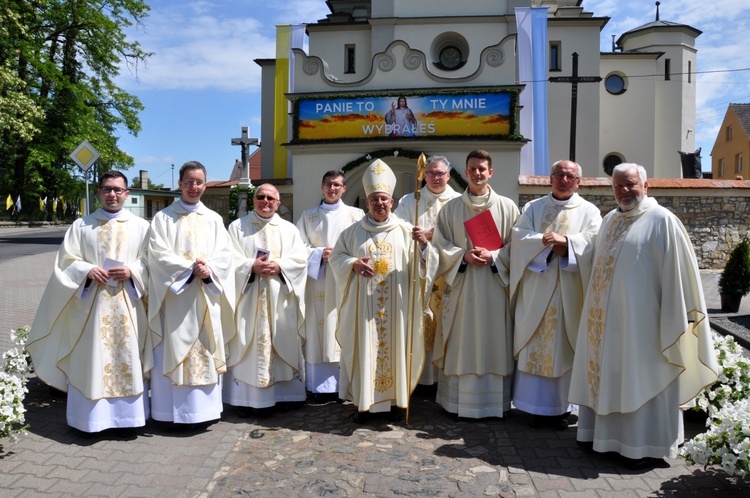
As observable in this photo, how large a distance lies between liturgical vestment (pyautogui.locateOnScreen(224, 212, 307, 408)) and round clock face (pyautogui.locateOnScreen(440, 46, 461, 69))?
19974 millimetres

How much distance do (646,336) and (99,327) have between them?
4255 mm

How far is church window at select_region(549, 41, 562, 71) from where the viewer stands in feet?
84.4

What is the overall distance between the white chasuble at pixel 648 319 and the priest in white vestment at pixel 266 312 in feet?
9.12

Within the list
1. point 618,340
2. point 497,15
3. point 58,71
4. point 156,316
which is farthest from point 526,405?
point 58,71

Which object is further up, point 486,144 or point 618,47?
point 618,47

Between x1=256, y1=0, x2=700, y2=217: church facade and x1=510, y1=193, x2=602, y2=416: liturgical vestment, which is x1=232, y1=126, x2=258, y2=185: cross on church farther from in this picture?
x1=510, y1=193, x2=602, y2=416: liturgical vestment

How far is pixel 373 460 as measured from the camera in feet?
15.3

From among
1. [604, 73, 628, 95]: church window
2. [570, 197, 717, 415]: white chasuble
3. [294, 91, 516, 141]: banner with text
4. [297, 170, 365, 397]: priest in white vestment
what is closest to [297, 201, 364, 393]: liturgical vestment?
[297, 170, 365, 397]: priest in white vestment

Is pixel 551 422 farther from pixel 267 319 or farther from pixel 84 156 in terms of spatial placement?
pixel 84 156

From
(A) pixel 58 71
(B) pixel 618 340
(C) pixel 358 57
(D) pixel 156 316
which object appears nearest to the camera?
(B) pixel 618 340

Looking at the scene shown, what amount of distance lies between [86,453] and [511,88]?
15.7 m

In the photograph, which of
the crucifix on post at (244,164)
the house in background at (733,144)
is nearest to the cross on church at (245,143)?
the crucifix on post at (244,164)

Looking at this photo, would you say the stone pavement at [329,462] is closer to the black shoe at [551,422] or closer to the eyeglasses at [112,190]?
the black shoe at [551,422]

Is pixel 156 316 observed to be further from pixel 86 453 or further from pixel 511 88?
pixel 511 88
